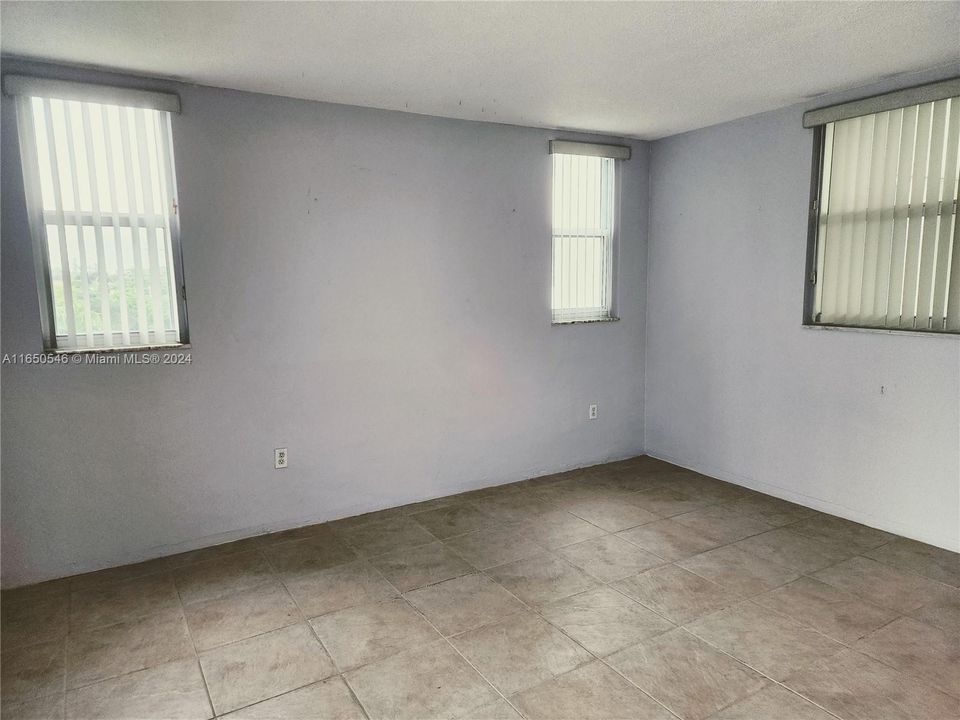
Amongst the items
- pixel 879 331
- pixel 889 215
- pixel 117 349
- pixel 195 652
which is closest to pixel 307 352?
pixel 117 349

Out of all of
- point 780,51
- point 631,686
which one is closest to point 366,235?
point 780,51

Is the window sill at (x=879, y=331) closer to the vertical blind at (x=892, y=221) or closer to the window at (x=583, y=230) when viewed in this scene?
the vertical blind at (x=892, y=221)

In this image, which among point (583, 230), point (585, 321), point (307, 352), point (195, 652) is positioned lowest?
point (195, 652)

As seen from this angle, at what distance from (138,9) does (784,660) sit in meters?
3.63

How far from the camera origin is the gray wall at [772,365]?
11.3 feet

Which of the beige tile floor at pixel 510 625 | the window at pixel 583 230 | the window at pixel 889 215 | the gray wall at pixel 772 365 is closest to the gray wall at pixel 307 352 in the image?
the window at pixel 583 230

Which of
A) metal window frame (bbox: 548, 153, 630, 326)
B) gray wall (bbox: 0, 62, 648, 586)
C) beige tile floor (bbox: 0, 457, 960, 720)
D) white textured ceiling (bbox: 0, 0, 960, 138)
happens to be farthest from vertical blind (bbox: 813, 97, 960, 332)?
gray wall (bbox: 0, 62, 648, 586)

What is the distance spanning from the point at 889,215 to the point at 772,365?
1.16 m

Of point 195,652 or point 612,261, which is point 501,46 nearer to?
point 612,261

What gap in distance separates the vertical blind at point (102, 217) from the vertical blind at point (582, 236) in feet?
8.65

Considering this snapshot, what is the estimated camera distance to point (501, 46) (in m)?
2.78

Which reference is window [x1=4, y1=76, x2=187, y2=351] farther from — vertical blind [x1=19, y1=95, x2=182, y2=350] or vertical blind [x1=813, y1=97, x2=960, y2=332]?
vertical blind [x1=813, y1=97, x2=960, y2=332]

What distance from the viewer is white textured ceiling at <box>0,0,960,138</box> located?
2414mm

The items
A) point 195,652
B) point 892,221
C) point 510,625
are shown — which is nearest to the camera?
point 195,652
